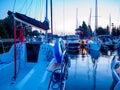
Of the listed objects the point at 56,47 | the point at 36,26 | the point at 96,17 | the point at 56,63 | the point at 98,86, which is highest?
the point at 96,17

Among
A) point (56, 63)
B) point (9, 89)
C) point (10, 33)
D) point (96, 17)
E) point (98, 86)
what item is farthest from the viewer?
point (10, 33)

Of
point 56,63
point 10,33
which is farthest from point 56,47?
point 10,33

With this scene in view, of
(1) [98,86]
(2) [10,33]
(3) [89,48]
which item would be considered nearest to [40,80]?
(1) [98,86]

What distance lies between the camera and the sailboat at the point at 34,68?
19.9ft

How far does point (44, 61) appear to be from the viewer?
9.62 m

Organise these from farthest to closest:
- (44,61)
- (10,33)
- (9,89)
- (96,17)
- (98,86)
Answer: (10,33), (96,17), (98,86), (44,61), (9,89)

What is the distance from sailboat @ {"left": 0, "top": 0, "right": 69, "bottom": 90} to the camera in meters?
6.07

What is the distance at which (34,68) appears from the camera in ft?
27.6

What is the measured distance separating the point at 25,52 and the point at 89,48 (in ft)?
70.9

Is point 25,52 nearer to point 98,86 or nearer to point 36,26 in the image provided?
point 36,26

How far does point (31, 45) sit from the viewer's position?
1080cm

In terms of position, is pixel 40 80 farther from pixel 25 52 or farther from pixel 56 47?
pixel 25 52

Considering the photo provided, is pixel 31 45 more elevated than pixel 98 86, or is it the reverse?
pixel 31 45

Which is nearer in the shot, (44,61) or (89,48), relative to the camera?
(44,61)
